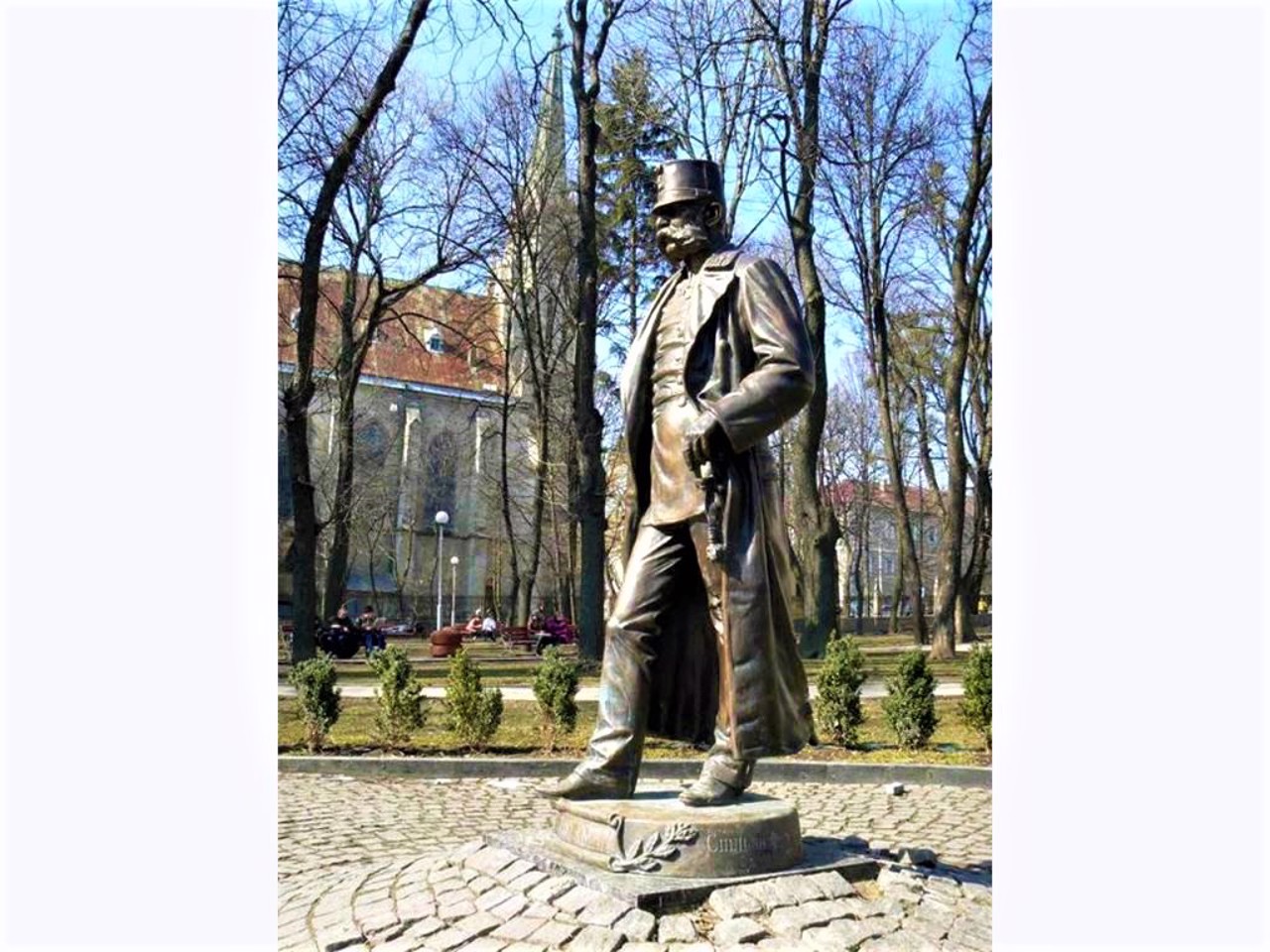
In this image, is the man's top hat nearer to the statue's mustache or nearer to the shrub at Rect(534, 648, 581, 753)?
the statue's mustache

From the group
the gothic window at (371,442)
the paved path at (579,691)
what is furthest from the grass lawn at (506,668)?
the gothic window at (371,442)

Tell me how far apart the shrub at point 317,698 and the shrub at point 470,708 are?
1045 mm

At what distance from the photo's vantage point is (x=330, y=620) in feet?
85.7

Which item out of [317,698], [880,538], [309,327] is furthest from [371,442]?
[317,698]

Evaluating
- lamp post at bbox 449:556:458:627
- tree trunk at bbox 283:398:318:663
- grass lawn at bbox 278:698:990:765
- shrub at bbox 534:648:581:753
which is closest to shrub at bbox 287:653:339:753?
grass lawn at bbox 278:698:990:765

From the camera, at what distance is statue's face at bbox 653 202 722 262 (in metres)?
5.11

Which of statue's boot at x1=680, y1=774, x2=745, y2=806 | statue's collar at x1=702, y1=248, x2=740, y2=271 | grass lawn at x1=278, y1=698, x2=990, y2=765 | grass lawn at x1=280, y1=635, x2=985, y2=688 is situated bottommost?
grass lawn at x1=280, y1=635, x2=985, y2=688

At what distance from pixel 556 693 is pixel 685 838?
6163 millimetres

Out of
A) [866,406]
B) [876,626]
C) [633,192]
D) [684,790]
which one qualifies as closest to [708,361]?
[684,790]

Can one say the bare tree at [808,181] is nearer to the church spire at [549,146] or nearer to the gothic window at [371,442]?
the church spire at [549,146]

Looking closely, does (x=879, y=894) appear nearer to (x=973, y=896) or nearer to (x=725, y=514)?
(x=973, y=896)

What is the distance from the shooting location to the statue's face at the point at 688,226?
16.8 ft

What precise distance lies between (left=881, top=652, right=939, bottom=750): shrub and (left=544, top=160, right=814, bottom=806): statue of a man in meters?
Answer: 5.92

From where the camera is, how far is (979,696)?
10.8 metres
